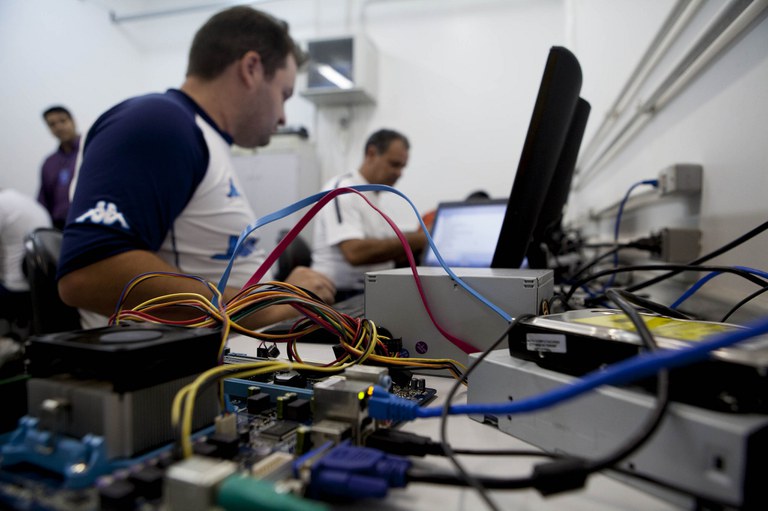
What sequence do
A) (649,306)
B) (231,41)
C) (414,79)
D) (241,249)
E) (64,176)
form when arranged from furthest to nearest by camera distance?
(414,79)
(64,176)
(231,41)
(241,249)
(649,306)

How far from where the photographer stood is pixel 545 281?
0.51 metres

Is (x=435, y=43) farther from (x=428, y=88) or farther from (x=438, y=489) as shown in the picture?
(x=438, y=489)

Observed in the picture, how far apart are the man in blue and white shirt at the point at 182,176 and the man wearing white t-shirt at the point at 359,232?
688mm

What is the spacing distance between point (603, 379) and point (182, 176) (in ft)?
3.00

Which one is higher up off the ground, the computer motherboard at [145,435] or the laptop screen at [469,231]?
the laptop screen at [469,231]

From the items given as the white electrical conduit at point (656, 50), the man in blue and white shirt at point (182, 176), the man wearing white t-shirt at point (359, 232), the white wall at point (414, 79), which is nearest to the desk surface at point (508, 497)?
the man in blue and white shirt at point (182, 176)

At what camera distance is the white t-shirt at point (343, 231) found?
1.99m

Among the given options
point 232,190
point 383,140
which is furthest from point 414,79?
point 232,190

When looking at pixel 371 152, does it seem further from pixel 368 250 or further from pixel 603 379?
pixel 603 379

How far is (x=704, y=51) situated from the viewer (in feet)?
2.60

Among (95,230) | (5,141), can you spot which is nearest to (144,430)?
(95,230)

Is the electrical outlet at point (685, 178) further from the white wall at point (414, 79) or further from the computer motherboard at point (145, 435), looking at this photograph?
the white wall at point (414, 79)

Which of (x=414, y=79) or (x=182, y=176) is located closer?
(x=182, y=176)

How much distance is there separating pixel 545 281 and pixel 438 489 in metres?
0.31
